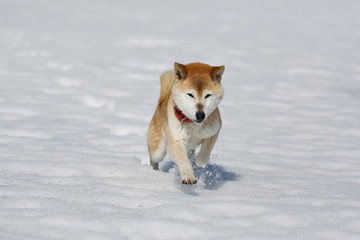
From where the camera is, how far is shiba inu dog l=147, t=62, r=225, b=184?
16.2ft

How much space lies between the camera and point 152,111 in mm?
9938

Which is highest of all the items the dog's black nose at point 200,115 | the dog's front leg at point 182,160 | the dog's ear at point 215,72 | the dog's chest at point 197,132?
the dog's ear at point 215,72

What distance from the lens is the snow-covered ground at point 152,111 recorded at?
4254 mm

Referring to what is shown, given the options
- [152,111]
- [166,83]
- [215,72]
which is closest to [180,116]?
[215,72]

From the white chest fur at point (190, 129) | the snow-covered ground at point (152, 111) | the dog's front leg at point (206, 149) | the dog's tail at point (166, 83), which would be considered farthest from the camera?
the dog's tail at point (166, 83)

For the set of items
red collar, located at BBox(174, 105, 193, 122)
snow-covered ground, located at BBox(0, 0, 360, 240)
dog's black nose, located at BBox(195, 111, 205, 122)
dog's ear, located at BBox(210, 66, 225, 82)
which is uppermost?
dog's ear, located at BBox(210, 66, 225, 82)

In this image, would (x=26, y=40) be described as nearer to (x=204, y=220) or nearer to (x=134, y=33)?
(x=134, y=33)

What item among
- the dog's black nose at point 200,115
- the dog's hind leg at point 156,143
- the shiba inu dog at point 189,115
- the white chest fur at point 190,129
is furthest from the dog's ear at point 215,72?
the dog's hind leg at point 156,143

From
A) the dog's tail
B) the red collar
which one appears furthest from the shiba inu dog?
the dog's tail

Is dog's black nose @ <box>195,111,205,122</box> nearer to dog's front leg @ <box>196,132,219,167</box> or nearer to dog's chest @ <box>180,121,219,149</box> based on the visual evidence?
dog's chest @ <box>180,121,219,149</box>

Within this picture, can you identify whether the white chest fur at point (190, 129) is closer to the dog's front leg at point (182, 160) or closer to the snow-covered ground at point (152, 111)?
the dog's front leg at point (182, 160)

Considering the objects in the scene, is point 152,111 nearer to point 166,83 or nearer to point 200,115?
point 166,83

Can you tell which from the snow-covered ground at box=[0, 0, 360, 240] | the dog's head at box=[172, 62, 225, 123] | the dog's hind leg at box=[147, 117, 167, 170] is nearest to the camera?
the snow-covered ground at box=[0, 0, 360, 240]

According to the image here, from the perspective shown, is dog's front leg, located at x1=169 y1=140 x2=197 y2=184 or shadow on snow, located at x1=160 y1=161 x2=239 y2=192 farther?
shadow on snow, located at x1=160 y1=161 x2=239 y2=192
